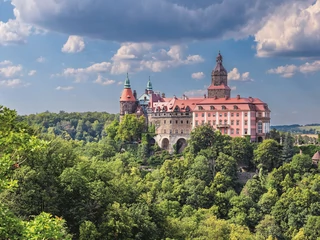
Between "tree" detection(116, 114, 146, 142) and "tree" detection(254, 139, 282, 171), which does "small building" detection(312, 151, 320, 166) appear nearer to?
"tree" detection(254, 139, 282, 171)

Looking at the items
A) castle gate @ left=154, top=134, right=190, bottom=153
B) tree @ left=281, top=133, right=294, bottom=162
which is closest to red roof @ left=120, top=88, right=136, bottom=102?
castle gate @ left=154, top=134, right=190, bottom=153

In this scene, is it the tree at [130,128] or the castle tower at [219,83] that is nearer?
the tree at [130,128]

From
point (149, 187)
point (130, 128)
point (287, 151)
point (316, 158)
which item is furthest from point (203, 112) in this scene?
point (149, 187)

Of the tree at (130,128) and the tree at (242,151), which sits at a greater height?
the tree at (130,128)

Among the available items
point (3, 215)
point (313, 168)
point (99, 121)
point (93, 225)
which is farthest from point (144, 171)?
point (99, 121)

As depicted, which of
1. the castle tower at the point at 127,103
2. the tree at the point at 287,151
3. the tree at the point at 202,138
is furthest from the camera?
the castle tower at the point at 127,103

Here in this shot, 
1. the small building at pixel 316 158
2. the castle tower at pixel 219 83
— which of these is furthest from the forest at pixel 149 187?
the castle tower at pixel 219 83

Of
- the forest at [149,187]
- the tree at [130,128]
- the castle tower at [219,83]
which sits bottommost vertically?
the forest at [149,187]

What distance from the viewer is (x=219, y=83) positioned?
82.8 metres

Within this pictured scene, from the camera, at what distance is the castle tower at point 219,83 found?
268 feet

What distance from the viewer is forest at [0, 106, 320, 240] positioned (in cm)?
1824

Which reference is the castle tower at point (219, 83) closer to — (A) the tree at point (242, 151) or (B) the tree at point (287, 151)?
(A) the tree at point (242, 151)

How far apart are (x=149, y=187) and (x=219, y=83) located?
31.5 metres

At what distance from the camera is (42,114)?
137 meters
